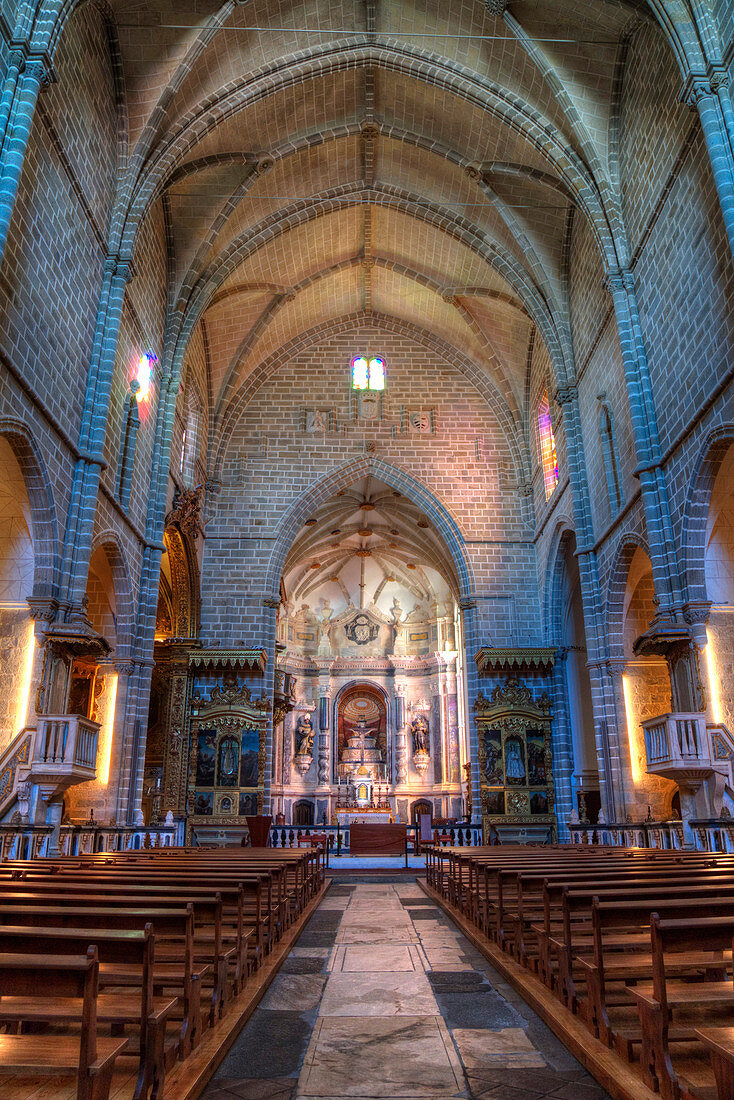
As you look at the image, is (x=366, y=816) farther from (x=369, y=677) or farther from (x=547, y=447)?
(x=547, y=447)

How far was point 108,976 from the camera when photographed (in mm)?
3730

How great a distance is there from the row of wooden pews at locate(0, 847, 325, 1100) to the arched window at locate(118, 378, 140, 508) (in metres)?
11.0

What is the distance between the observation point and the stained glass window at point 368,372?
25.9 meters

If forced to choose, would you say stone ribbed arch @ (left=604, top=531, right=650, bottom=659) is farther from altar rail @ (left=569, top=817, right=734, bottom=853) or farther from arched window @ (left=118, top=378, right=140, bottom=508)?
arched window @ (left=118, top=378, right=140, bottom=508)

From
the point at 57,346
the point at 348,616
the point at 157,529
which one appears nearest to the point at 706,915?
the point at 57,346

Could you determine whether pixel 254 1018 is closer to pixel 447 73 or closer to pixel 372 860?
pixel 372 860

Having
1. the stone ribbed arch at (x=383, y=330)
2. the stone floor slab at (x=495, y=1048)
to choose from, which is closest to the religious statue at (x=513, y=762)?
the stone ribbed arch at (x=383, y=330)

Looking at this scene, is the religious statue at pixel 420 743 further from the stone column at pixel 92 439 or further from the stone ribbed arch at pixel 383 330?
the stone column at pixel 92 439

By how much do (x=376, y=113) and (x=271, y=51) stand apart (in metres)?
3.50

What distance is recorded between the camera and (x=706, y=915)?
4.25 meters

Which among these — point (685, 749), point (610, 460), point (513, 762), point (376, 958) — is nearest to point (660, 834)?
point (685, 749)

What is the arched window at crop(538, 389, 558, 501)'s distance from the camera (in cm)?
2273

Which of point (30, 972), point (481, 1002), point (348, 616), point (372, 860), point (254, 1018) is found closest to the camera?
point (30, 972)

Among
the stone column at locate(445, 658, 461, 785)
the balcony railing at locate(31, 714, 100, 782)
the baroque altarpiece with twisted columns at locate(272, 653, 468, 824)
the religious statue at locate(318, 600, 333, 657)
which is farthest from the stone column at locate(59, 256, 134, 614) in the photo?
the religious statue at locate(318, 600, 333, 657)
